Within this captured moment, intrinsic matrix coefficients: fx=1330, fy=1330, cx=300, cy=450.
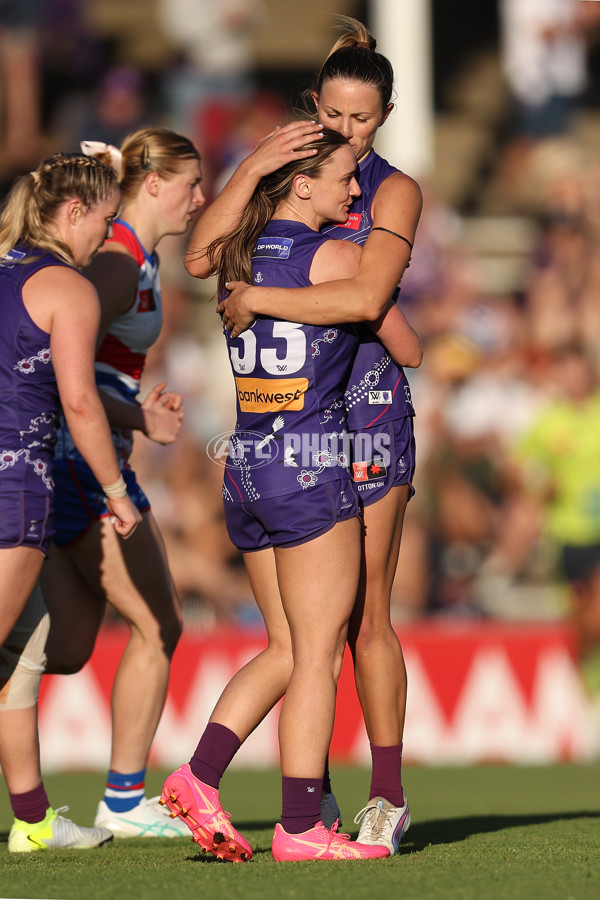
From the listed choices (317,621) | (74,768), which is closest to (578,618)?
(74,768)

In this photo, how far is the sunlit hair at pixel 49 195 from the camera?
411cm

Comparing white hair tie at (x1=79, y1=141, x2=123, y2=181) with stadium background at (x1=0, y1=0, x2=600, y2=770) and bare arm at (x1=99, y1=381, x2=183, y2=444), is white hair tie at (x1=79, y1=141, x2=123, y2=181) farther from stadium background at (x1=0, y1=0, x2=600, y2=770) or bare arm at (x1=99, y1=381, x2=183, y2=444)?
stadium background at (x1=0, y1=0, x2=600, y2=770)

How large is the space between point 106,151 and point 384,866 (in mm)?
2595

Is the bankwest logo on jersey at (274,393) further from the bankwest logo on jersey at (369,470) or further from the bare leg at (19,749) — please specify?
the bare leg at (19,749)

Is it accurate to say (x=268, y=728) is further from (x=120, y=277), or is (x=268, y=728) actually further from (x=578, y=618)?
(x=120, y=277)

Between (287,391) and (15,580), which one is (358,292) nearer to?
(287,391)

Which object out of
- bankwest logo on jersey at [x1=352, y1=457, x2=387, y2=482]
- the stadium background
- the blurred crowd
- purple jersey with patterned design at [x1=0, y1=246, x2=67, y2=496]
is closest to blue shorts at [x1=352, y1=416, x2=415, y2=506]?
bankwest logo on jersey at [x1=352, y1=457, x2=387, y2=482]

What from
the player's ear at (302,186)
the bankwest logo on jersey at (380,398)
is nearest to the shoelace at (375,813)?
the bankwest logo on jersey at (380,398)

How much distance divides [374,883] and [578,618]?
20.2ft

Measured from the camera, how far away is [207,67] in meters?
12.8

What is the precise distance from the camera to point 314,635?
145 inches

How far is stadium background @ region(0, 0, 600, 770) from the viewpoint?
854 centimetres

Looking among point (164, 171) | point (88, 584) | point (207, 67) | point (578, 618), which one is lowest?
point (578, 618)

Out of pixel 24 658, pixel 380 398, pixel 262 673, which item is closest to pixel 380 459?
pixel 380 398
